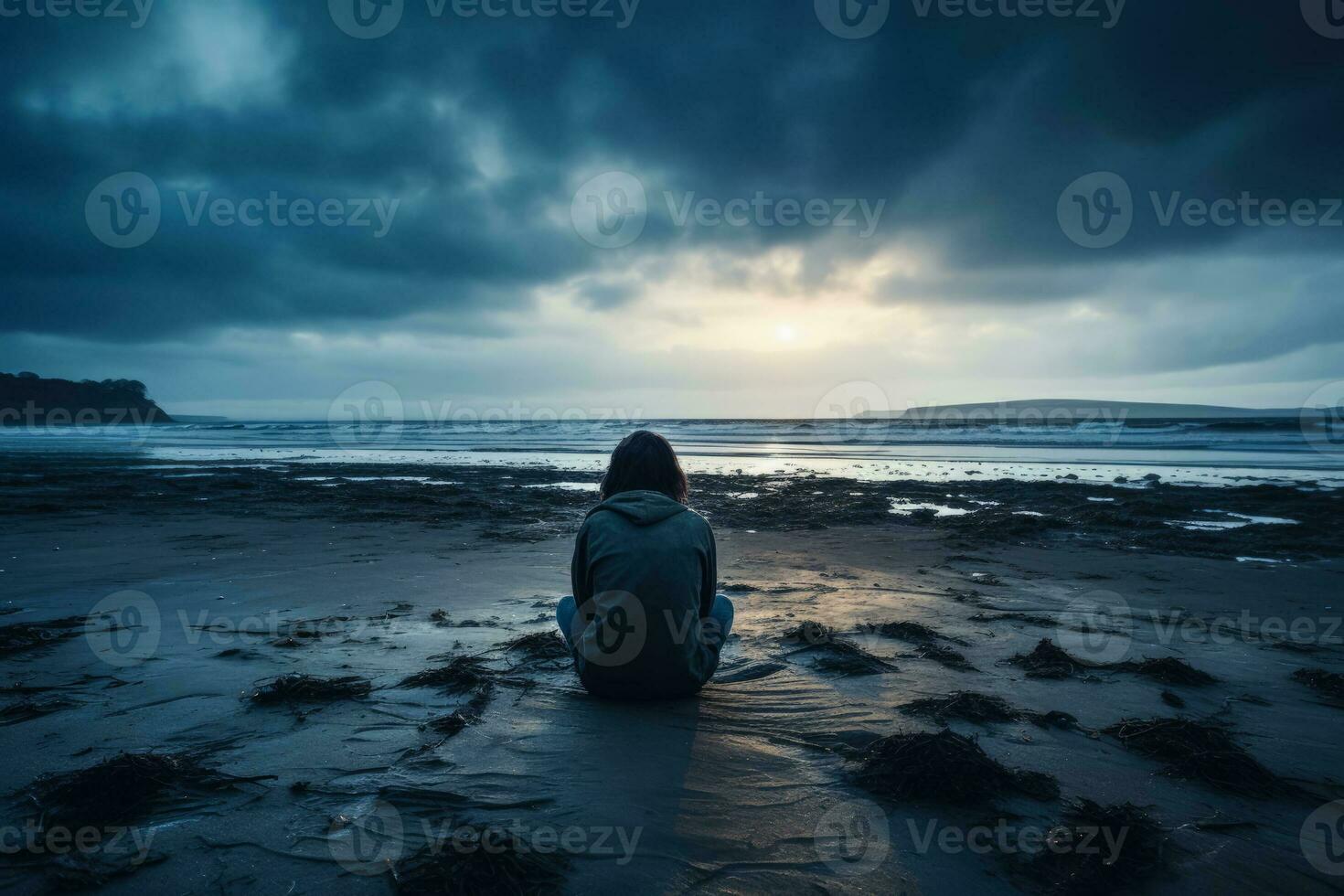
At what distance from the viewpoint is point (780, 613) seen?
5.08 meters

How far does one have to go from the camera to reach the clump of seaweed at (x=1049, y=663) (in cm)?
374

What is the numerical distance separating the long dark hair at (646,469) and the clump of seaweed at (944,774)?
1549 mm

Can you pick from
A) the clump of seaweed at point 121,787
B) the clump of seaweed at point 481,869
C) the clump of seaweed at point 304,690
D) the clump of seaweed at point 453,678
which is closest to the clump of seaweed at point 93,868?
the clump of seaweed at point 121,787

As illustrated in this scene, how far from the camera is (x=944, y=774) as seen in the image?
2.47 metres

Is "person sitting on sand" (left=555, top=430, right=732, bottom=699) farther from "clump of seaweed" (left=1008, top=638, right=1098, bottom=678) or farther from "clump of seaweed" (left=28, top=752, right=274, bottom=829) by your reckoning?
"clump of seaweed" (left=1008, top=638, right=1098, bottom=678)

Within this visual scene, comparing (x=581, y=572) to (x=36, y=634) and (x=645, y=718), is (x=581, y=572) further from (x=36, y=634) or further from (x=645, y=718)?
(x=36, y=634)

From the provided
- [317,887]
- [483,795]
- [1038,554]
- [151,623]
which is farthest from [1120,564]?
[151,623]

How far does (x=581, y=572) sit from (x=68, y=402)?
91.9 metres

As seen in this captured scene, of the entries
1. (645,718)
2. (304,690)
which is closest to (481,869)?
(645,718)

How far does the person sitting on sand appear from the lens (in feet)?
9.61

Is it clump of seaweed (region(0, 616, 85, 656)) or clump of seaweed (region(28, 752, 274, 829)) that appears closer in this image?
clump of seaweed (region(28, 752, 274, 829))

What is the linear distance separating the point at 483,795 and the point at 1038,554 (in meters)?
7.34

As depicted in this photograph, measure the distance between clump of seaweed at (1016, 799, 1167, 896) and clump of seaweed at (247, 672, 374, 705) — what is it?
306 centimetres

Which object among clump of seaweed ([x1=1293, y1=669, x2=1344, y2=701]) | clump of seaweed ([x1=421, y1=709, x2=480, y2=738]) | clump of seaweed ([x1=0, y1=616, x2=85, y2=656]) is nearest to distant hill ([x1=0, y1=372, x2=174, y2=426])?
clump of seaweed ([x1=0, y1=616, x2=85, y2=656])
